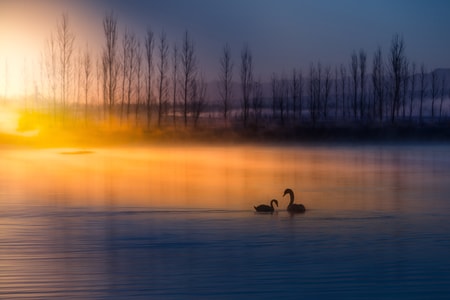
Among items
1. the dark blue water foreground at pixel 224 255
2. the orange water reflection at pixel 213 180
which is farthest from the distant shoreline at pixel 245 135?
the dark blue water foreground at pixel 224 255

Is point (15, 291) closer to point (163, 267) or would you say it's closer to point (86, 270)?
point (86, 270)

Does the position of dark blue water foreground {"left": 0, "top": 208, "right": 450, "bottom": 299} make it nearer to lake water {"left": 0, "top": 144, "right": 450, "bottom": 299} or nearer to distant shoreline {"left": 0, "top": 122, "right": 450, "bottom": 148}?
lake water {"left": 0, "top": 144, "right": 450, "bottom": 299}

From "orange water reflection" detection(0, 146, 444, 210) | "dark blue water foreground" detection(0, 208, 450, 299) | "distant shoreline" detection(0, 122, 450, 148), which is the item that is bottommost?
"dark blue water foreground" detection(0, 208, 450, 299)

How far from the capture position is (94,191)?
12742 mm

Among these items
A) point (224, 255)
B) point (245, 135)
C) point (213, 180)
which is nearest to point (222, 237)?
point (224, 255)

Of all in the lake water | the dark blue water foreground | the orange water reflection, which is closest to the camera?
the dark blue water foreground

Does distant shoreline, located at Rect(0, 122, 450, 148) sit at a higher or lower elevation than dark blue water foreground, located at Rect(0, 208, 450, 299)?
higher

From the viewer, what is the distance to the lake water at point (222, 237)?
18.4ft

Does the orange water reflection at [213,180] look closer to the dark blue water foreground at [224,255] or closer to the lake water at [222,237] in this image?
the lake water at [222,237]

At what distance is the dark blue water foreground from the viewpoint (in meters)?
5.50

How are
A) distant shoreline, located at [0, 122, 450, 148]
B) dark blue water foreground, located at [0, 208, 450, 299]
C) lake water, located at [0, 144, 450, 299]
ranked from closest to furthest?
dark blue water foreground, located at [0, 208, 450, 299] < lake water, located at [0, 144, 450, 299] < distant shoreline, located at [0, 122, 450, 148]

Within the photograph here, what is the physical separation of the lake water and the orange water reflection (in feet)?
0.14

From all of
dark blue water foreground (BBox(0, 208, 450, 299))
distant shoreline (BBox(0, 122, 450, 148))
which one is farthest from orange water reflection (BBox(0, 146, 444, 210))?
distant shoreline (BBox(0, 122, 450, 148))

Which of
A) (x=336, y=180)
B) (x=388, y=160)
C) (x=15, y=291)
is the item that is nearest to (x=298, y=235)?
(x=15, y=291)
